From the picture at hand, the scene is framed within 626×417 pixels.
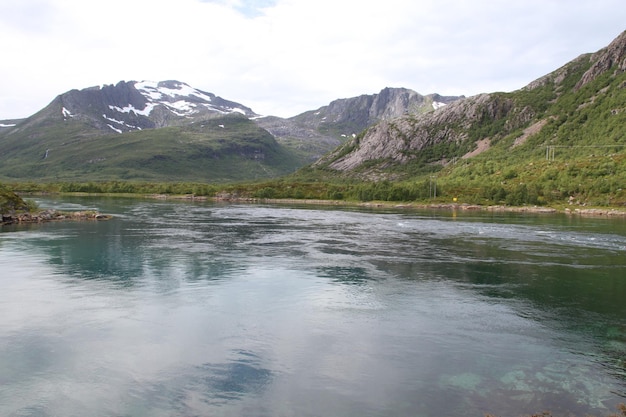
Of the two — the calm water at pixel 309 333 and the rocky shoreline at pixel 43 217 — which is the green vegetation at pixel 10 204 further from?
the calm water at pixel 309 333

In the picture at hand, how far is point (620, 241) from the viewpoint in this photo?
172 feet

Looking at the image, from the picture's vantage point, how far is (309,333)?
69.8 feet

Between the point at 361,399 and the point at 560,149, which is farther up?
the point at 560,149

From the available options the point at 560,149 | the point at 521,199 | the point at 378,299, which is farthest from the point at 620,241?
the point at 560,149

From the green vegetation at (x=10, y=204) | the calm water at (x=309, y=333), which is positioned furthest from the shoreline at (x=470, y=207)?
the green vegetation at (x=10, y=204)

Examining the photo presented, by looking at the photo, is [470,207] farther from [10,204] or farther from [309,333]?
[309,333]

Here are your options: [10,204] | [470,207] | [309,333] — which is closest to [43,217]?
[10,204]

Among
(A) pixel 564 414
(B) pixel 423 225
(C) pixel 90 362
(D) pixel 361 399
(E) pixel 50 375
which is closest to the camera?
(A) pixel 564 414

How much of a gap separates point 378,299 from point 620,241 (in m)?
39.2

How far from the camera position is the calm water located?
14.9m

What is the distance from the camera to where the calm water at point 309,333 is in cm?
1491

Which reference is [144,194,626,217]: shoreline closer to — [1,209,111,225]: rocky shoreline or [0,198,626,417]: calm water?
[0,198,626,417]: calm water

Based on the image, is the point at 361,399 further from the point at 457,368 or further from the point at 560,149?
the point at 560,149

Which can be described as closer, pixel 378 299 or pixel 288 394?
pixel 288 394
